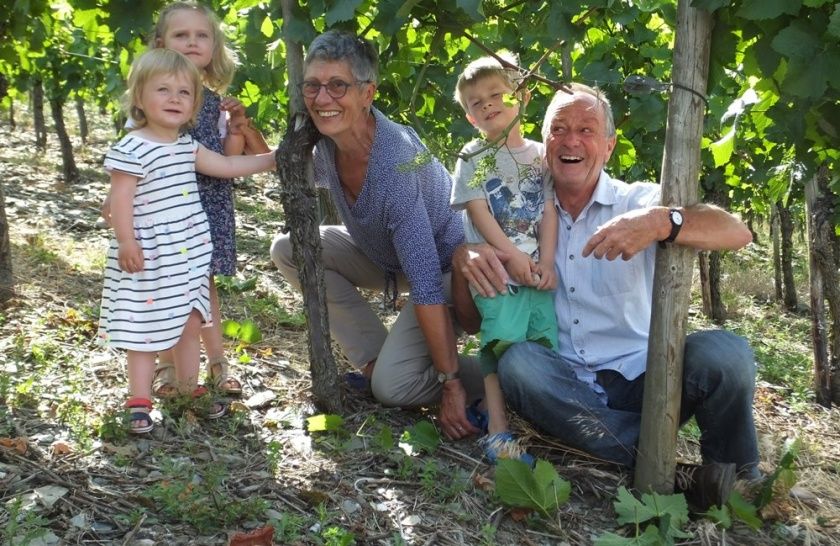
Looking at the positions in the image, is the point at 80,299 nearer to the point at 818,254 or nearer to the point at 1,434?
the point at 1,434

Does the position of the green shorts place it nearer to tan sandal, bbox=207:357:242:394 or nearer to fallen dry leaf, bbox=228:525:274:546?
tan sandal, bbox=207:357:242:394

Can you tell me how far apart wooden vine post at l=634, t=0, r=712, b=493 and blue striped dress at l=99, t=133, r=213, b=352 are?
1.72 m

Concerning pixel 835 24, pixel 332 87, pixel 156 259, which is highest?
pixel 332 87

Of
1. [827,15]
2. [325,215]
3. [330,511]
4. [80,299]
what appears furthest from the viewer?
[325,215]

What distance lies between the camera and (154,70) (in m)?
2.94

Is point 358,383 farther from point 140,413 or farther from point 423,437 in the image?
point 140,413

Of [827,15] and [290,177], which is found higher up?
[827,15]

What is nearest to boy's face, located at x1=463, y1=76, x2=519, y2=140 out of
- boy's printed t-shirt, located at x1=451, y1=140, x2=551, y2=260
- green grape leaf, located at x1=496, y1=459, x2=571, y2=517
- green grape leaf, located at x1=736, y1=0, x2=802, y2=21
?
boy's printed t-shirt, located at x1=451, y1=140, x2=551, y2=260

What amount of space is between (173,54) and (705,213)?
195 cm

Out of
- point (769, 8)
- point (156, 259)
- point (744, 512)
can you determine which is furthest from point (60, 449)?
point (769, 8)

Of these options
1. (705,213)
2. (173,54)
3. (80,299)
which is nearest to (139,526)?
(173,54)

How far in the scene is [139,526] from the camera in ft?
7.39

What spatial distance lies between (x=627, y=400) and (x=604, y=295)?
15.9 inches

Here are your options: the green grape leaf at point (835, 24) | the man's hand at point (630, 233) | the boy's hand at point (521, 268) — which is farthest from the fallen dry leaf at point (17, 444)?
the green grape leaf at point (835, 24)
